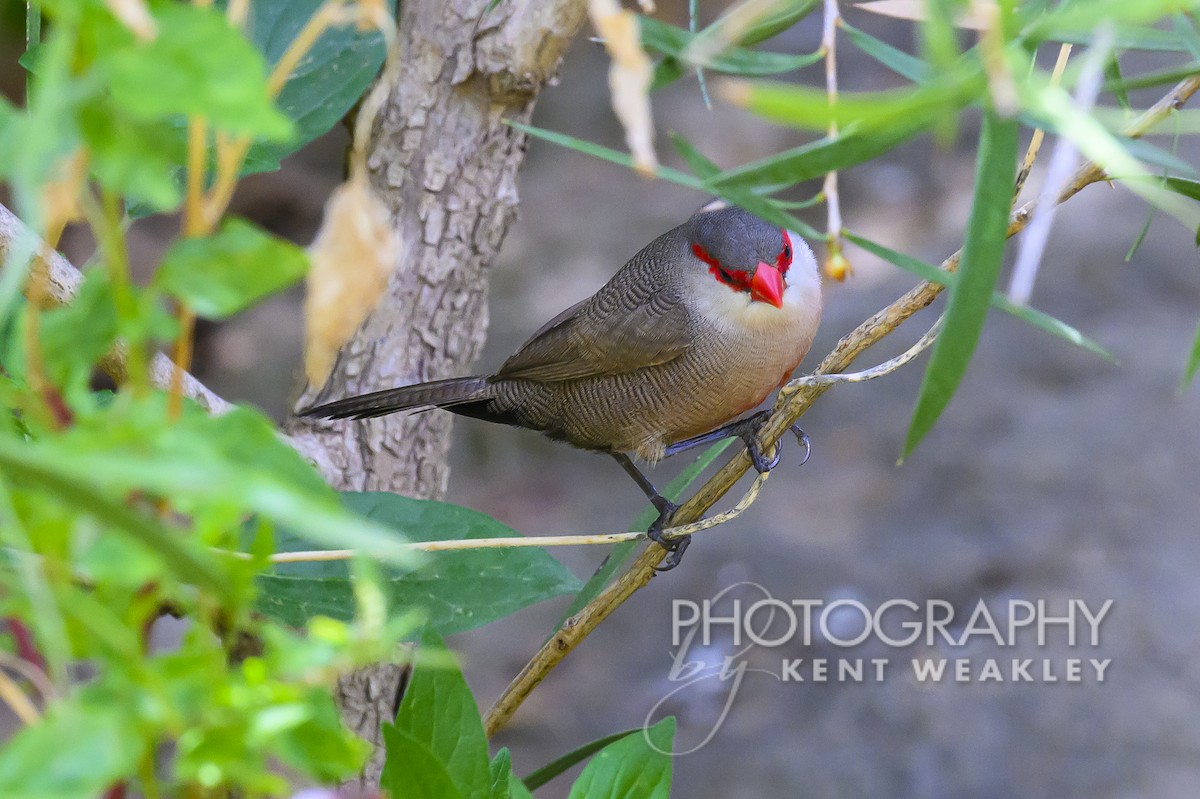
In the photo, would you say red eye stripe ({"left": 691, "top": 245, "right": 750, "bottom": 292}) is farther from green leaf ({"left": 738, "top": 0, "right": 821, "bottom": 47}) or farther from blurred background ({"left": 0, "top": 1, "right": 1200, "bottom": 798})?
blurred background ({"left": 0, "top": 1, "right": 1200, "bottom": 798})

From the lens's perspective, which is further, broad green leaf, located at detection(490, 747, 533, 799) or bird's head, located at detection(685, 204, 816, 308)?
bird's head, located at detection(685, 204, 816, 308)

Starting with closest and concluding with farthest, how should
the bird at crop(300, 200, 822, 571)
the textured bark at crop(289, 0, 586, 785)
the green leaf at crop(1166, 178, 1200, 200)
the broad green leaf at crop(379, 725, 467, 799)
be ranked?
the broad green leaf at crop(379, 725, 467, 799) → the green leaf at crop(1166, 178, 1200, 200) → the textured bark at crop(289, 0, 586, 785) → the bird at crop(300, 200, 822, 571)

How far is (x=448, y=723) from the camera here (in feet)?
4.63

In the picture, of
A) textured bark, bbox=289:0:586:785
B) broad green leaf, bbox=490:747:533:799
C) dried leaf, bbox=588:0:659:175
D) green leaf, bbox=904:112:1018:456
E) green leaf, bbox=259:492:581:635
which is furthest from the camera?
textured bark, bbox=289:0:586:785

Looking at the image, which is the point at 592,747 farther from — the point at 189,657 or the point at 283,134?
the point at 283,134

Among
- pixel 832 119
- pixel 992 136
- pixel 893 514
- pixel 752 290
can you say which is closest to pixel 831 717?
pixel 893 514

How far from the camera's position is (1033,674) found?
3625 mm

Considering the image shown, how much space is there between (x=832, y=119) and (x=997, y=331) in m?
4.55

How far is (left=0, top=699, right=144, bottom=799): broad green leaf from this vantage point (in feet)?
1.90

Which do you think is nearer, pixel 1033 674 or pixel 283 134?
pixel 283 134

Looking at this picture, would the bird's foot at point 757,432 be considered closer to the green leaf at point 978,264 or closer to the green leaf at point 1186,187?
the green leaf at point 1186,187

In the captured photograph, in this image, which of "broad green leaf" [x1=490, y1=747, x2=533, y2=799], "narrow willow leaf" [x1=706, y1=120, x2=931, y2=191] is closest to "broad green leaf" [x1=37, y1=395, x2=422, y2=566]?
"narrow willow leaf" [x1=706, y1=120, x2=931, y2=191]

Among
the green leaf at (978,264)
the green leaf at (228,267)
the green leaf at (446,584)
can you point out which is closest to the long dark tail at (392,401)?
the green leaf at (446,584)

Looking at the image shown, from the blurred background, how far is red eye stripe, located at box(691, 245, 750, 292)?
158 cm
